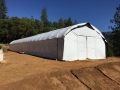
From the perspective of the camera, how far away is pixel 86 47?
51.5 feet

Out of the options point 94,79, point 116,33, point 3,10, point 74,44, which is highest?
point 3,10

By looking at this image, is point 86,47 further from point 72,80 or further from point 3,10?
point 3,10

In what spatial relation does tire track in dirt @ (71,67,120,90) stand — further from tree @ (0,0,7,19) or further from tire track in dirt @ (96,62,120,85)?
tree @ (0,0,7,19)

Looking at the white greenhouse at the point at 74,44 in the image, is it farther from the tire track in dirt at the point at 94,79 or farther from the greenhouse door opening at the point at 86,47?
the tire track in dirt at the point at 94,79


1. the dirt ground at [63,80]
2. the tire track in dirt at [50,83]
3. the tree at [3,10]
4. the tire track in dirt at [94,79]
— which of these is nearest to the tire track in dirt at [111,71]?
the dirt ground at [63,80]

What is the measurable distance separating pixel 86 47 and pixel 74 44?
1712mm

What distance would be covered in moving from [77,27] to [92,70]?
653cm

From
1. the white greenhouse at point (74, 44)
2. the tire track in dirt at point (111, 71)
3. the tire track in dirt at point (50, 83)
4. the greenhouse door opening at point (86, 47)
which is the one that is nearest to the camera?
the tire track in dirt at point (50, 83)

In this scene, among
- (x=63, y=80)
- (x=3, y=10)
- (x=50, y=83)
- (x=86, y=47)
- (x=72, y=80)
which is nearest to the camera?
(x=50, y=83)

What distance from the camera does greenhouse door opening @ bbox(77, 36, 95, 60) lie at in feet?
49.5

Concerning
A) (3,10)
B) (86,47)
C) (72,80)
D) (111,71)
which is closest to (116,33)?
(86,47)

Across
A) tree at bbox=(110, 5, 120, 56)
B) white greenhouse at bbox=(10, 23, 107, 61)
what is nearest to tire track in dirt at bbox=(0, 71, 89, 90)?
white greenhouse at bbox=(10, 23, 107, 61)

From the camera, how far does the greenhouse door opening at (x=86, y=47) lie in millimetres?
15102

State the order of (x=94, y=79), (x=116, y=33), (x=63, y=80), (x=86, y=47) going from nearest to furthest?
(x=63, y=80) → (x=94, y=79) → (x=86, y=47) → (x=116, y=33)
